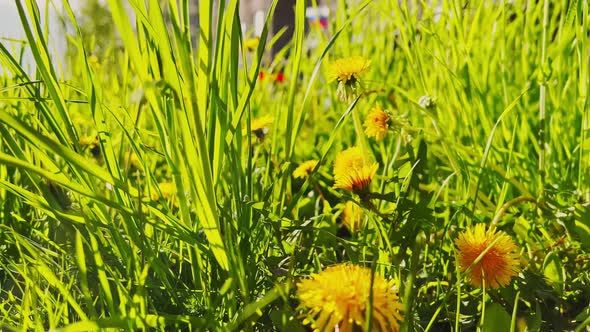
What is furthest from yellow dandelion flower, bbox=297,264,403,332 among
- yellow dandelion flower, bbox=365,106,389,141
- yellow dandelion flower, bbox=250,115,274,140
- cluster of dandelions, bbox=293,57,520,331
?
yellow dandelion flower, bbox=250,115,274,140

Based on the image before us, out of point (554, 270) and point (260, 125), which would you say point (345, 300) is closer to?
point (554, 270)

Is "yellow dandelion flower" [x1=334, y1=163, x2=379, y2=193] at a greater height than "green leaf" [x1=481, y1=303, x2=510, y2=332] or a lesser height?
greater

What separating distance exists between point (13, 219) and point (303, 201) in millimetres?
435

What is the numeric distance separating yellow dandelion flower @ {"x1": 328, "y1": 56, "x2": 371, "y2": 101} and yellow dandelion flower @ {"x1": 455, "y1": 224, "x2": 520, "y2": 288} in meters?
0.32

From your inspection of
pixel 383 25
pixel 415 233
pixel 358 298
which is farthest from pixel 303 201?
pixel 383 25

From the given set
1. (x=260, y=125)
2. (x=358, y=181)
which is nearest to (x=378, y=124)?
(x=358, y=181)

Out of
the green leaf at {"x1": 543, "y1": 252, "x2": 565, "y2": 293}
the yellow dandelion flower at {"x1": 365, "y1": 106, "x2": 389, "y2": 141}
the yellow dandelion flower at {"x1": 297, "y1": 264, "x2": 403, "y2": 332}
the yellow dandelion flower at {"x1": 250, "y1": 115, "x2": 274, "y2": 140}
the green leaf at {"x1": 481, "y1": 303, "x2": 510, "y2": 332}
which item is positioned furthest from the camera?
the yellow dandelion flower at {"x1": 250, "y1": 115, "x2": 274, "y2": 140}

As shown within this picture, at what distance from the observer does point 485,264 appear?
60 cm

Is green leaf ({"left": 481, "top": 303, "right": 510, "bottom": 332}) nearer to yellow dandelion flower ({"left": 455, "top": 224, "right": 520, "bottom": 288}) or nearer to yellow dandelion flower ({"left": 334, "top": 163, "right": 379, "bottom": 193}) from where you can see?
yellow dandelion flower ({"left": 455, "top": 224, "right": 520, "bottom": 288})

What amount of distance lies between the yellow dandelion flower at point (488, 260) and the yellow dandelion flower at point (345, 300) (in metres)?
0.15

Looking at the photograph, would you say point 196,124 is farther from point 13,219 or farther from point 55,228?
point 13,219

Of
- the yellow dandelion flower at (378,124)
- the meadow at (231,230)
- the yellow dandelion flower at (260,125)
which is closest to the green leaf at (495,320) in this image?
the meadow at (231,230)

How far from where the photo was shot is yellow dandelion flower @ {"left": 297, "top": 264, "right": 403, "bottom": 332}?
1.49ft

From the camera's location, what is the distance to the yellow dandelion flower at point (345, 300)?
46 cm
